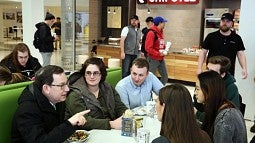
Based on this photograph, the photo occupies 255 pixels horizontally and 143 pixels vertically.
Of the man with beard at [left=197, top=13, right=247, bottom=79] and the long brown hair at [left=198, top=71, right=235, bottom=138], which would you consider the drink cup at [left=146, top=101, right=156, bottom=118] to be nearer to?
the long brown hair at [left=198, top=71, right=235, bottom=138]

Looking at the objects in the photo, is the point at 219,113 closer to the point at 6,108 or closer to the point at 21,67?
the point at 6,108

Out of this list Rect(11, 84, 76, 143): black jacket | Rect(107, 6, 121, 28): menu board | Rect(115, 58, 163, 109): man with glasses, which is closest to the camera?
Rect(11, 84, 76, 143): black jacket

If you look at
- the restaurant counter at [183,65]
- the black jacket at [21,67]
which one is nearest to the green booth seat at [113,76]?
the black jacket at [21,67]

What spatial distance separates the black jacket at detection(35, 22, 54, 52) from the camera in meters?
6.53

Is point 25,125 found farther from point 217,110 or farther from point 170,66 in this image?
point 170,66

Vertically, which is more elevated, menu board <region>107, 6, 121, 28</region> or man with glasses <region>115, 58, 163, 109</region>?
menu board <region>107, 6, 121, 28</region>

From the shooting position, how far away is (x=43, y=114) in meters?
2.10

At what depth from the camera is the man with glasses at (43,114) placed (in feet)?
6.42

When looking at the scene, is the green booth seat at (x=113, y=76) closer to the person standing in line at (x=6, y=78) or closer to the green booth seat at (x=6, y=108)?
the person standing in line at (x=6, y=78)

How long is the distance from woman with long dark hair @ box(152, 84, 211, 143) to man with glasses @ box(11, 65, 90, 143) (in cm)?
69

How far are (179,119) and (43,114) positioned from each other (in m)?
1.01

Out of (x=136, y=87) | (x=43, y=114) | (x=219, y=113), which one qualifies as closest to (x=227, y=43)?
(x=136, y=87)

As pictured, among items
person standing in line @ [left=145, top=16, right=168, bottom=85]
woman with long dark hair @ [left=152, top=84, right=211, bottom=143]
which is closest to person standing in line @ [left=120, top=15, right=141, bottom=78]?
person standing in line @ [left=145, top=16, right=168, bottom=85]

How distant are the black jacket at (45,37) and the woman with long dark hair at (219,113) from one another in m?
4.99
